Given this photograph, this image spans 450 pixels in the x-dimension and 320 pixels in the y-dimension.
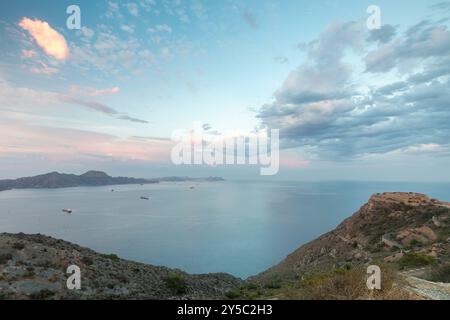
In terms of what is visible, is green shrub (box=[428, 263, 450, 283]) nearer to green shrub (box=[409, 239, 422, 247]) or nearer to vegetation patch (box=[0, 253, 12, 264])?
green shrub (box=[409, 239, 422, 247])

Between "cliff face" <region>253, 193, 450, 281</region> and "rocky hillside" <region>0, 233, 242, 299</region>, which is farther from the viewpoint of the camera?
"cliff face" <region>253, 193, 450, 281</region>

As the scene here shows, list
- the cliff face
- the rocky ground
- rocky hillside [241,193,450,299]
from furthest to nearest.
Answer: the cliff face, rocky hillside [241,193,450,299], the rocky ground

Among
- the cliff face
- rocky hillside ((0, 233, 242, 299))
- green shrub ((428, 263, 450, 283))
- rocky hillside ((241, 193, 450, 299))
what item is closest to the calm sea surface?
the cliff face

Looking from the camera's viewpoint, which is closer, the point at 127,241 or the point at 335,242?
the point at 335,242

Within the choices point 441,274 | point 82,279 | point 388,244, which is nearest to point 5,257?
point 82,279

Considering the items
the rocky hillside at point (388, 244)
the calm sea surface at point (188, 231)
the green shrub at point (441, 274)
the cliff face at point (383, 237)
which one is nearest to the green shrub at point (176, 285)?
the rocky hillside at point (388, 244)
